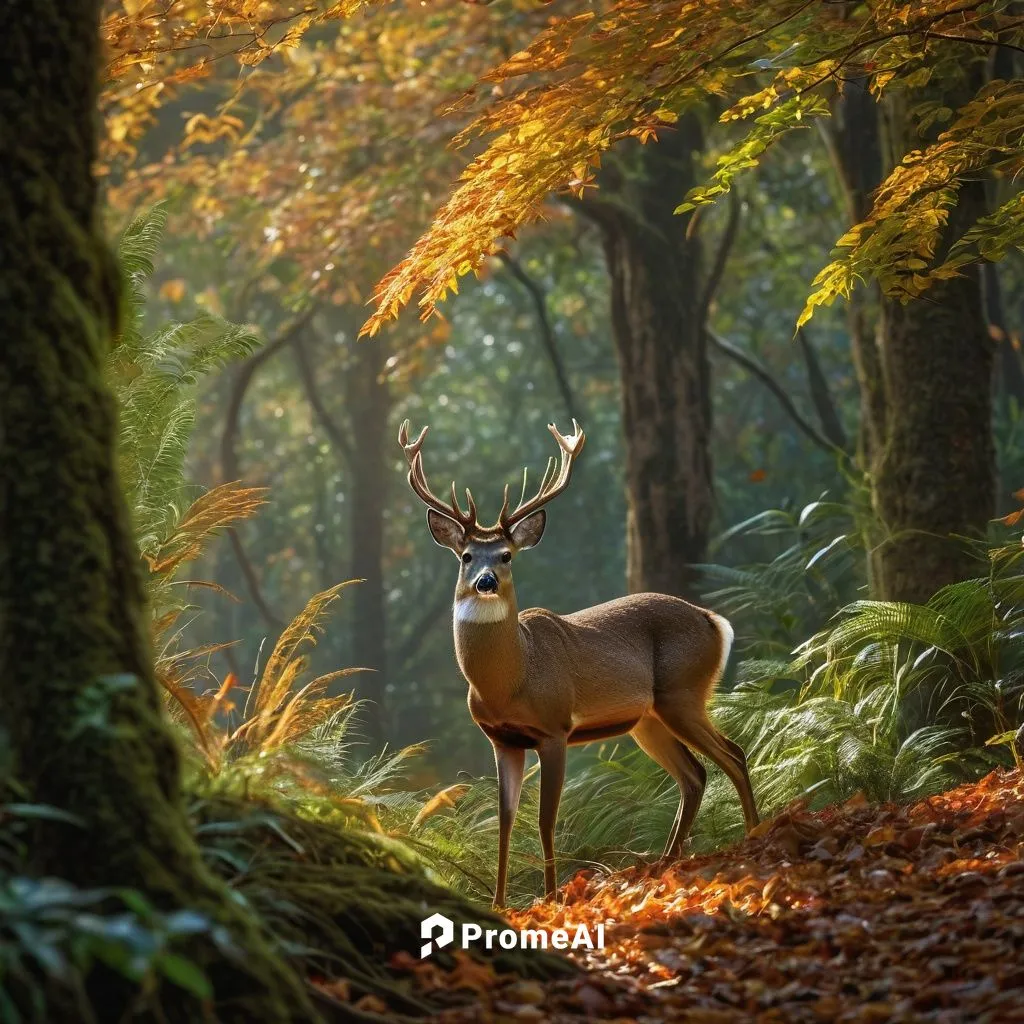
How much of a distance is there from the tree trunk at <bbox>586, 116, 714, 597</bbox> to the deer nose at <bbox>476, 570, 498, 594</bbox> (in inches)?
189

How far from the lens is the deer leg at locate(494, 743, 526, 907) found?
21.6ft

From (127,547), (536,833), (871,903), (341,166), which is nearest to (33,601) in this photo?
(127,547)

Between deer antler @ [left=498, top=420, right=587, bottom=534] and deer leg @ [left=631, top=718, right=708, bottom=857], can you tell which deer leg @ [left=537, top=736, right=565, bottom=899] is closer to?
deer leg @ [left=631, top=718, right=708, bottom=857]

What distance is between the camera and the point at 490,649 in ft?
22.4

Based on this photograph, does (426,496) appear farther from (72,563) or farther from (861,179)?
(861,179)

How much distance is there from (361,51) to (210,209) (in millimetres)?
2532

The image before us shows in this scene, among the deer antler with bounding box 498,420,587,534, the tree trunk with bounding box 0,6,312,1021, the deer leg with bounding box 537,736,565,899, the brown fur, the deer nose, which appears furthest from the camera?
the deer antler with bounding box 498,420,587,534

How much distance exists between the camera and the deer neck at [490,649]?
6824mm

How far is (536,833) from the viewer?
7.87 metres

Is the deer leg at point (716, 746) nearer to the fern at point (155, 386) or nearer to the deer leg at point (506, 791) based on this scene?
the deer leg at point (506, 791)

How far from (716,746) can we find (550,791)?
3.19 feet

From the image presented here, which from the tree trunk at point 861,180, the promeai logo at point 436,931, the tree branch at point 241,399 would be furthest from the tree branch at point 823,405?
the promeai logo at point 436,931

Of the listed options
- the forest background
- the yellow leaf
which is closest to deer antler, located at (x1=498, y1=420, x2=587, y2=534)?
the forest background
